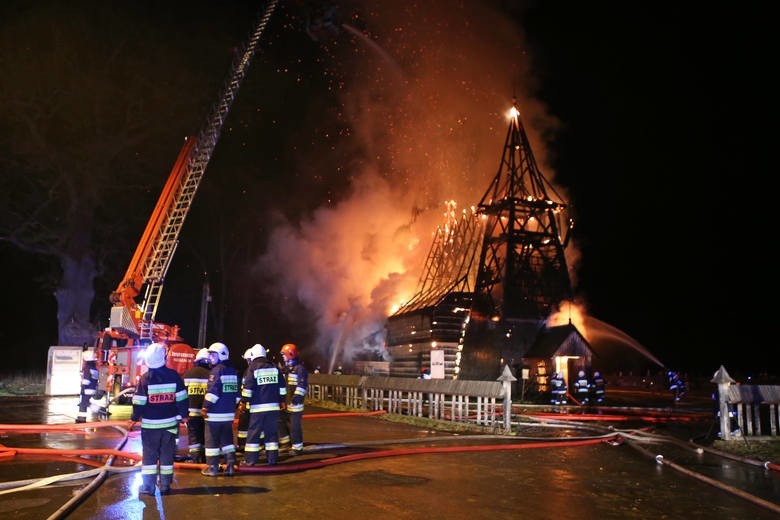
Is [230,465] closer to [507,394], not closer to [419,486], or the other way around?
[419,486]

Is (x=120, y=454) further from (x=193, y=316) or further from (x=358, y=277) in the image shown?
(x=193, y=316)

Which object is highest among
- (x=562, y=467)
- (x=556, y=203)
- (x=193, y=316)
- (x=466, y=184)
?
(x=466, y=184)

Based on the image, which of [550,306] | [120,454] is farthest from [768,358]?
[120,454]

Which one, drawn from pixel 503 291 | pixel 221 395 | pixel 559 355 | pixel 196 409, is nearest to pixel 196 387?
pixel 196 409

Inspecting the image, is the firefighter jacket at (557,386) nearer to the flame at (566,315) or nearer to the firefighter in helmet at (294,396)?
the flame at (566,315)

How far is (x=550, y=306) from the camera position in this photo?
94.7ft

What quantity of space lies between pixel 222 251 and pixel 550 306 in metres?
29.6

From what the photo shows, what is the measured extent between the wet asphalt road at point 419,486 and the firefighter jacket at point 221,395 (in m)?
0.84

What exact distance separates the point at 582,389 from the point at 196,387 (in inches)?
718

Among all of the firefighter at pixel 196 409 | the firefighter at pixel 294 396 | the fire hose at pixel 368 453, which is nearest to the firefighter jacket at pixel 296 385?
the firefighter at pixel 294 396

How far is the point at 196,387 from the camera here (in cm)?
905

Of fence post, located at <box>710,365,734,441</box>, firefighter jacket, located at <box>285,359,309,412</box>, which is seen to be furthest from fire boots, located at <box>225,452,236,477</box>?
fence post, located at <box>710,365,734,441</box>

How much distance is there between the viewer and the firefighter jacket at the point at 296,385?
9.99m

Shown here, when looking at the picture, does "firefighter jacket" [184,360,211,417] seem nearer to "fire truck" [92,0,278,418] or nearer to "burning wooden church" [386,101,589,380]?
"fire truck" [92,0,278,418]
